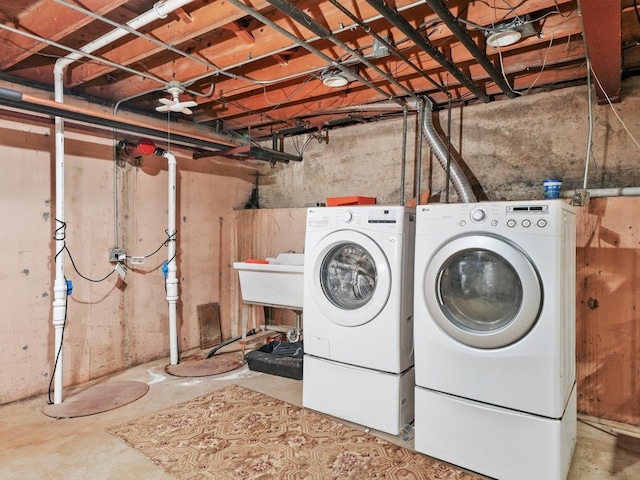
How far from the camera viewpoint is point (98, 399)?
2832 mm

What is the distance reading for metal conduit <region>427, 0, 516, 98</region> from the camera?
1647mm

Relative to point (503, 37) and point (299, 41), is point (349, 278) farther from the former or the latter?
point (503, 37)

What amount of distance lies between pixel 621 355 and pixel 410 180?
6.40ft

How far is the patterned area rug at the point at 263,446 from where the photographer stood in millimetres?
2020

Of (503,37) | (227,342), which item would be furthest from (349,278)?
(227,342)

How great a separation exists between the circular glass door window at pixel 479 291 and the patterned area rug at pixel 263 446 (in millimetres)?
784

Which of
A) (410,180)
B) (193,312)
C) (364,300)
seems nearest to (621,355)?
(364,300)

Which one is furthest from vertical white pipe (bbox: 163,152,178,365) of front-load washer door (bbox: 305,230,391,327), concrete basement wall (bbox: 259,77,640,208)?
front-load washer door (bbox: 305,230,391,327)

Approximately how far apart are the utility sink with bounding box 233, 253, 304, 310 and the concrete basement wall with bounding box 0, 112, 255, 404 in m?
0.67

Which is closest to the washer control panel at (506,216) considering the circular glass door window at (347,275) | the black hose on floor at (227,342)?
the circular glass door window at (347,275)

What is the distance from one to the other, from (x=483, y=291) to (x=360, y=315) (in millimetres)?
730

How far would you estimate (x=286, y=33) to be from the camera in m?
1.93

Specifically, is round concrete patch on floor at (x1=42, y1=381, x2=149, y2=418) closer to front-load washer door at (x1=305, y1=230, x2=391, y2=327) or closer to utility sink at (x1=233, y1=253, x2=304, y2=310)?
utility sink at (x1=233, y1=253, x2=304, y2=310)

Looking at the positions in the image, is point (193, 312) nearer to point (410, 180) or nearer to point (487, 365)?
point (410, 180)
